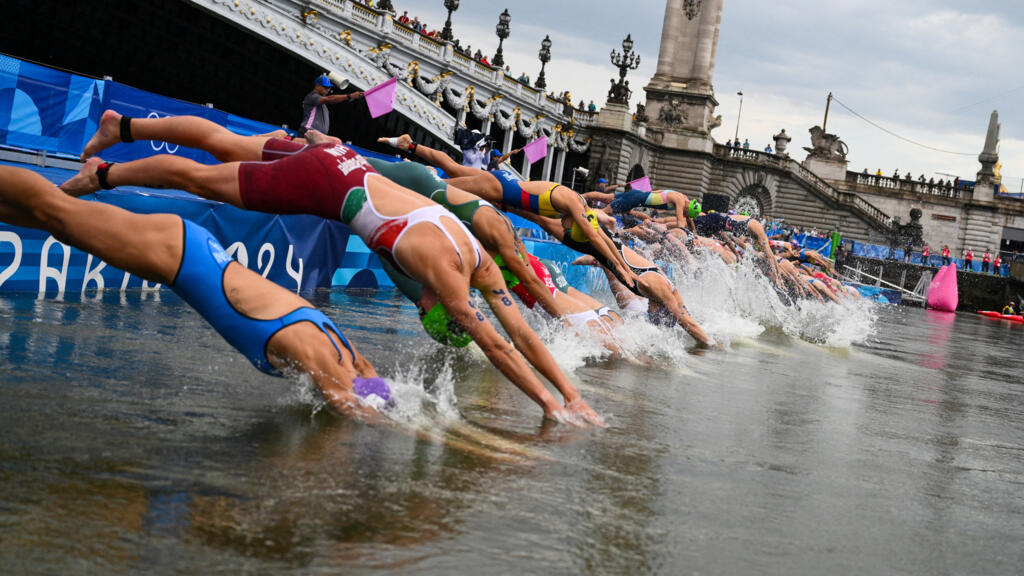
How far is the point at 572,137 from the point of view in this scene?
61.5m

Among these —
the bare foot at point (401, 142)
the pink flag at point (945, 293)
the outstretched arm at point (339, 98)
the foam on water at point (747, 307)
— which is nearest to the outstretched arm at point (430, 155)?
the bare foot at point (401, 142)

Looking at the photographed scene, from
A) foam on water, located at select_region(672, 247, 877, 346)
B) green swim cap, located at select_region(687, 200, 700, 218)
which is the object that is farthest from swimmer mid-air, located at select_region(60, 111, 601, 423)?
green swim cap, located at select_region(687, 200, 700, 218)

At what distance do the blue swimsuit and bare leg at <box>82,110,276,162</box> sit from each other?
158cm

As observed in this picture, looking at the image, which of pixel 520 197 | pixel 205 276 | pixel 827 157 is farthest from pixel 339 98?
pixel 827 157

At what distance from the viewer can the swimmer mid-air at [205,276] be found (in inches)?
190

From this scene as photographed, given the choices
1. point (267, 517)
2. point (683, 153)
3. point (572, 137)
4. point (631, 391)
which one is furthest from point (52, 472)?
point (683, 153)

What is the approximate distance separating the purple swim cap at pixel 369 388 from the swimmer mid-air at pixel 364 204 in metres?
0.80

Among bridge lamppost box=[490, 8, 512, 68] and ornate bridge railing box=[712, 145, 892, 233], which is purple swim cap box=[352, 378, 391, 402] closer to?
bridge lamppost box=[490, 8, 512, 68]

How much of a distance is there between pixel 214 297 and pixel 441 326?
2.87m

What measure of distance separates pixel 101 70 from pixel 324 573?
2815 centimetres

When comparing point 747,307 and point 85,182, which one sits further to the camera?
point 747,307

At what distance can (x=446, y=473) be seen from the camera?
15.2 feet

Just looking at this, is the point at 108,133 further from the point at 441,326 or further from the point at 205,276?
the point at 441,326

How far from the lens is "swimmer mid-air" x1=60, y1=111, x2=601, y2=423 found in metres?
5.88
